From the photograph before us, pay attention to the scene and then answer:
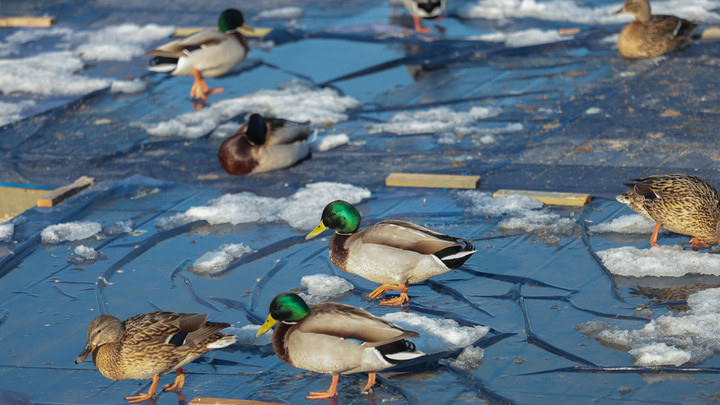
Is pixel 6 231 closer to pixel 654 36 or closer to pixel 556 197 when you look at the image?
pixel 556 197

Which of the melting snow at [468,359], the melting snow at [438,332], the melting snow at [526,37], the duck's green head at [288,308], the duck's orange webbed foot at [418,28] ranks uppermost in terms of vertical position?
the duck's green head at [288,308]

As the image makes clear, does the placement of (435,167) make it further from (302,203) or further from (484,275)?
(484,275)

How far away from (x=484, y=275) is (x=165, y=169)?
345 centimetres

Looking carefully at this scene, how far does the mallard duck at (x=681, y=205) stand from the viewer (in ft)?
18.0

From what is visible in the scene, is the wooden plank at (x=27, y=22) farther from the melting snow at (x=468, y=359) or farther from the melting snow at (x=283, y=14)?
the melting snow at (x=468, y=359)

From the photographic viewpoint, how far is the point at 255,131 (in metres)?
7.62

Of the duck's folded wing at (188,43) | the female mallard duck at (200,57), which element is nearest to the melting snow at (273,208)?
the female mallard duck at (200,57)

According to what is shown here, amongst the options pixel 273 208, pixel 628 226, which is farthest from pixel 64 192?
pixel 628 226

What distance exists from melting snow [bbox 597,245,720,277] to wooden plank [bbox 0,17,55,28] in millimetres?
10665

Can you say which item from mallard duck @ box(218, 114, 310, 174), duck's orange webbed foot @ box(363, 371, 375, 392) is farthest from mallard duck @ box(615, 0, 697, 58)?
duck's orange webbed foot @ box(363, 371, 375, 392)

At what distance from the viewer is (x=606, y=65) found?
994 cm

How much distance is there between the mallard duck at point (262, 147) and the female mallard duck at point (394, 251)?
239cm

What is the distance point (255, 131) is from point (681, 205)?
11.7ft

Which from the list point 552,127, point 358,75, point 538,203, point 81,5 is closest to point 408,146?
point 552,127
